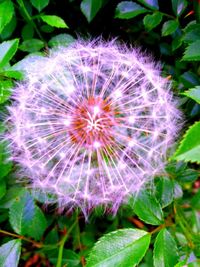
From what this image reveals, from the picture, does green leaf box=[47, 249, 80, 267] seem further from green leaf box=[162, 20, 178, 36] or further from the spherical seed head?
green leaf box=[162, 20, 178, 36]

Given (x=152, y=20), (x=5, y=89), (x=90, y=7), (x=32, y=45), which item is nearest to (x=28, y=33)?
(x=32, y=45)

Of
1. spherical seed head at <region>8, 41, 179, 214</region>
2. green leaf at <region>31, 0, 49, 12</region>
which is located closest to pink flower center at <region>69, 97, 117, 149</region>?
spherical seed head at <region>8, 41, 179, 214</region>

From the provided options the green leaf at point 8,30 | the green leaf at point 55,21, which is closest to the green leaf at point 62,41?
the green leaf at point 55,21

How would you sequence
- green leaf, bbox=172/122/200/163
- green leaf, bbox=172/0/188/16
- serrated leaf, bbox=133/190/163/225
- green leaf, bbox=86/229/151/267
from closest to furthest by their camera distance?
1. green leaf, bbox=172/122/200/163
2. green leaf, bbox=86/229/151/267
3. serrated leaf, bbox=133/190/163/225
4. green leaf, bbox=172/0/188/16

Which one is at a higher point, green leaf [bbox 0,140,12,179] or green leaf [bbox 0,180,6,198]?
green leaf [bbox 0,140,12,179]

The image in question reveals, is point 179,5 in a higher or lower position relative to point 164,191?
higher

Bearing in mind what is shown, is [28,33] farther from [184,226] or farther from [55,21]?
[184,226]
